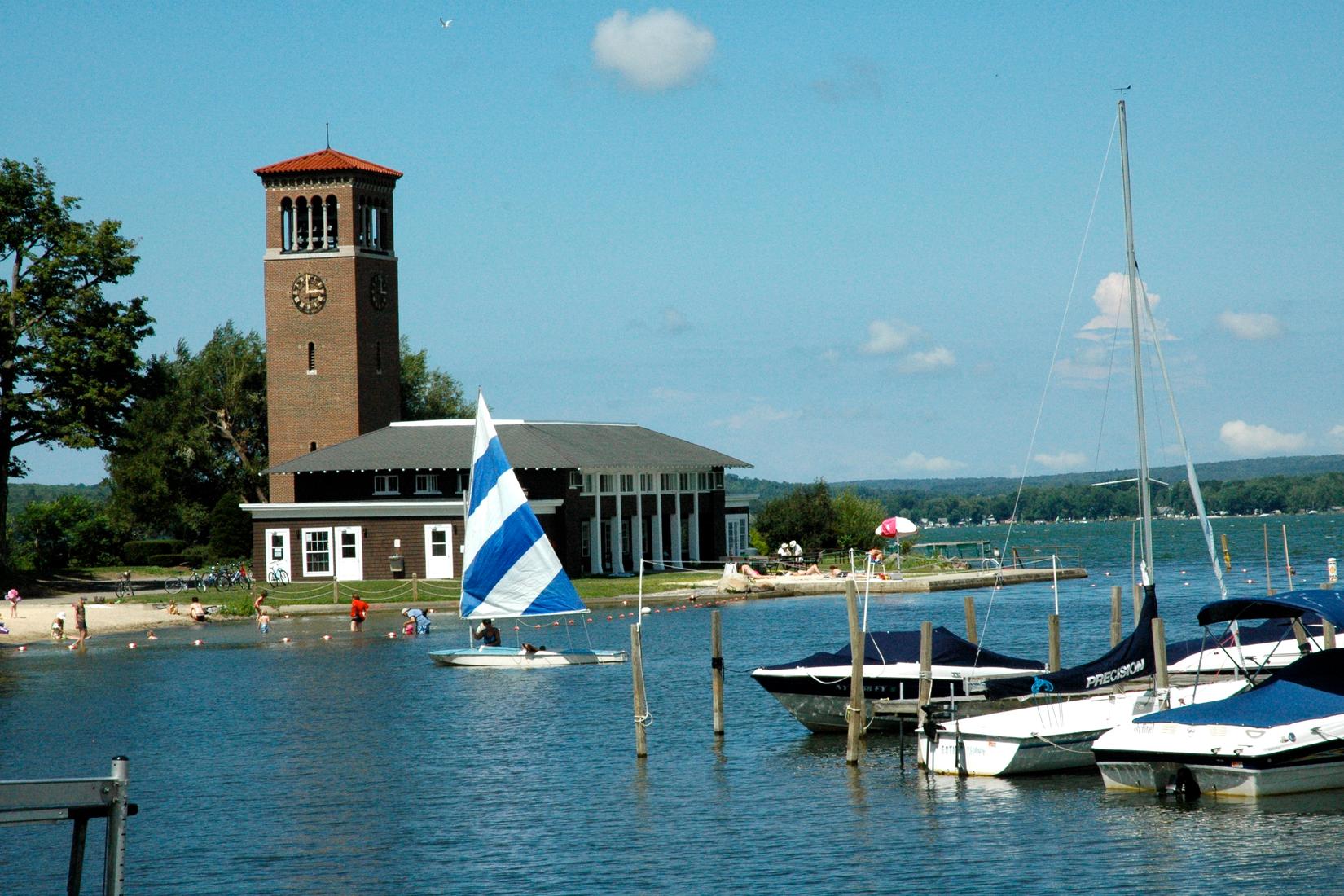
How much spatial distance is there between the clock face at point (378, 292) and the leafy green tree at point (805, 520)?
938 inches

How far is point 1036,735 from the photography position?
26.0m

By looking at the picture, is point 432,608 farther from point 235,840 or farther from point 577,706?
point 235,840

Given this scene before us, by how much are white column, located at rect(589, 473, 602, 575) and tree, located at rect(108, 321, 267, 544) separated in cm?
3057

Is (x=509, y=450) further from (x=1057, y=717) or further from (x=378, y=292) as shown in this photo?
(x=1057, y=717)

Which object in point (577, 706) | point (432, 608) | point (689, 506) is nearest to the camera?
point (577, 706)

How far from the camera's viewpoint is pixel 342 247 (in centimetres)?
7912

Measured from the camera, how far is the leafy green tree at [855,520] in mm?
87750

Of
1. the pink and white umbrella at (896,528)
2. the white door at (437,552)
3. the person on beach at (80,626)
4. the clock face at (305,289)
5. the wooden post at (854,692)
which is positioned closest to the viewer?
the wooden post at (854,692)

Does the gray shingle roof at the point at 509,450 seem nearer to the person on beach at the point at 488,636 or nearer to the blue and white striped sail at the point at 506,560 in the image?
the person on beach at the point at 488,636

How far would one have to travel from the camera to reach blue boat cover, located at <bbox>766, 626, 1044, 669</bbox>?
3078 cm

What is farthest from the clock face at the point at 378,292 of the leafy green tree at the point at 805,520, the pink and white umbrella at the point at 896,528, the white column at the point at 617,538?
the pink and white umbrella at the point at 896,528

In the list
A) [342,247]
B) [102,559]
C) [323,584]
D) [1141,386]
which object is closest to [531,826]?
[1141,386]

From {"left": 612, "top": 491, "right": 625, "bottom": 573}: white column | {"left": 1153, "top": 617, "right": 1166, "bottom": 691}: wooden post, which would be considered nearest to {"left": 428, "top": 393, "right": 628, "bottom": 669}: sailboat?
{"left": 1153, "top": 617, "right": 1166, "bottom": 691}: wooden post

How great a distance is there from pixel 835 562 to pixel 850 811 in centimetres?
5868
